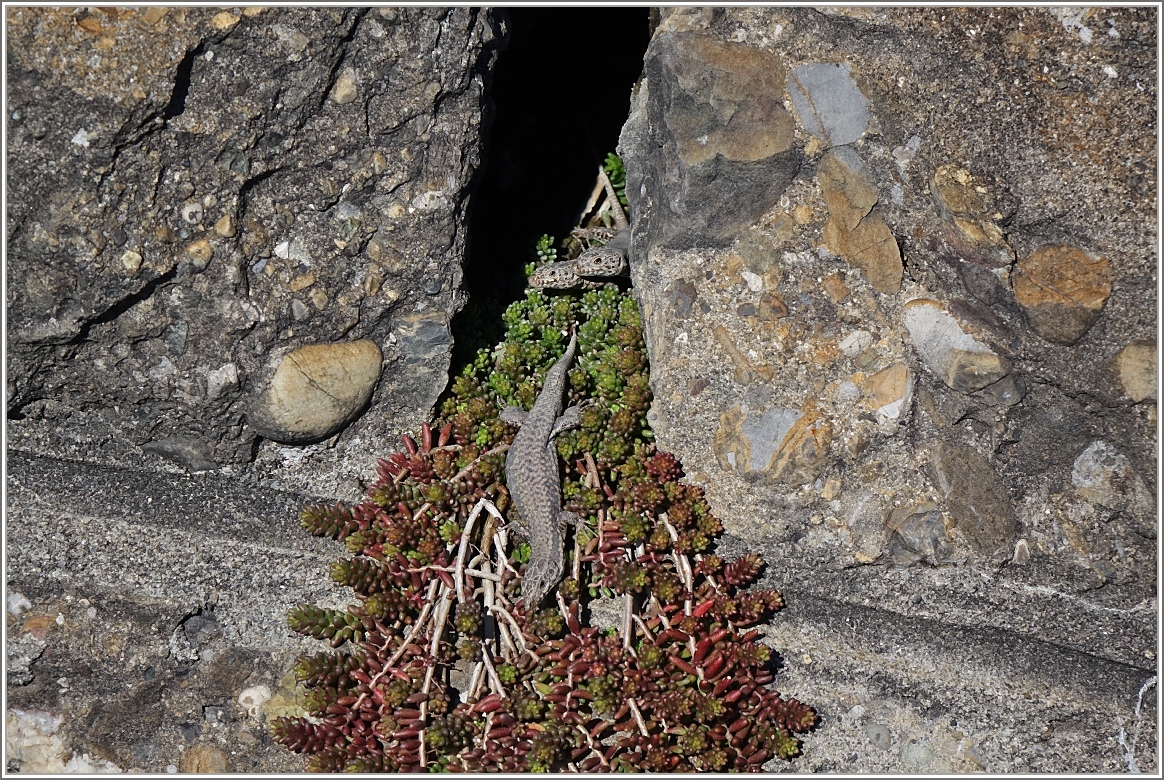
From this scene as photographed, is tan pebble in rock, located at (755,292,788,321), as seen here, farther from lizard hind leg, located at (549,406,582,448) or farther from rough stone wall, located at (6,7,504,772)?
rough stone wall, located at (6,7,504,772)

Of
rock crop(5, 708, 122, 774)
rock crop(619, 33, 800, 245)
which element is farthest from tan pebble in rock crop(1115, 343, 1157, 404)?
rock crop(5, 708, 122, 774)

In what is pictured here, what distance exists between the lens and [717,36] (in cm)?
386

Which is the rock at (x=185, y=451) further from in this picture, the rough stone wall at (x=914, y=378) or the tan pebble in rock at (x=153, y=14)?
the rough stone wall at (x=914, y=378)

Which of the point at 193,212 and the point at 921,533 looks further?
the point at 921,533

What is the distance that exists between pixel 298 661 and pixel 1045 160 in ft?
12.7

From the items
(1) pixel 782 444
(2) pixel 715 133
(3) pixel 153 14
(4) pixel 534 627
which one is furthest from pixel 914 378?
(3) pixel 153 14

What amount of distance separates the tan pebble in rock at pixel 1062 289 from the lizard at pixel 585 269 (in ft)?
6.21

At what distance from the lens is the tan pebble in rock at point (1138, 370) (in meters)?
3.50

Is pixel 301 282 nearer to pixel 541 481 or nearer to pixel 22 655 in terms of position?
pixel 541 481

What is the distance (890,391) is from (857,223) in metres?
0.77

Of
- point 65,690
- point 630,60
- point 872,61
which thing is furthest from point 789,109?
point 65,690

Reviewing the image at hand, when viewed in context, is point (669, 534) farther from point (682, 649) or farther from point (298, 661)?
point (298, 661)

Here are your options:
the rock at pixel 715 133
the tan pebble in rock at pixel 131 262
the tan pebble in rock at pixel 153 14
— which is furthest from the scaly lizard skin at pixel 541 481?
the tan pebble in rock at pixel 153 14

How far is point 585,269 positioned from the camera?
4.50 meters
